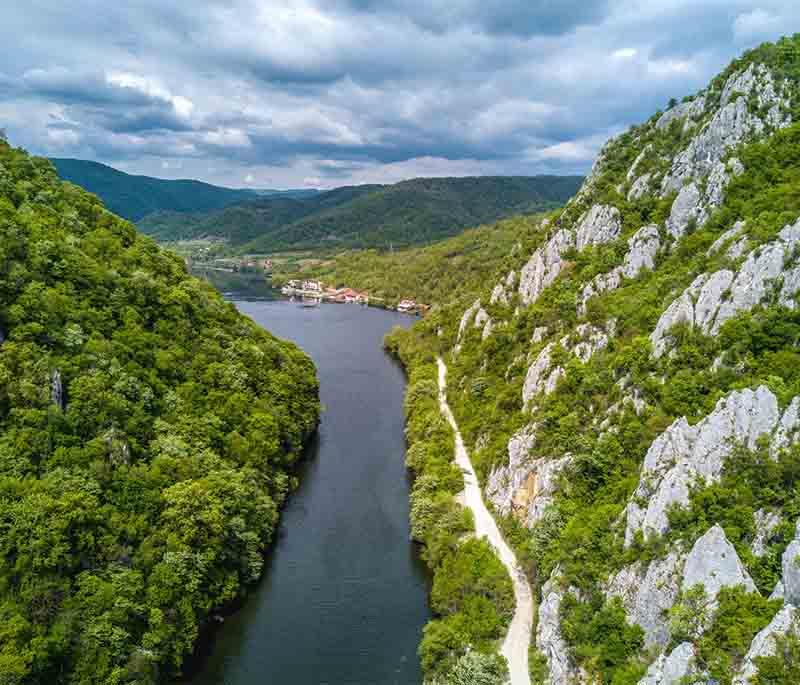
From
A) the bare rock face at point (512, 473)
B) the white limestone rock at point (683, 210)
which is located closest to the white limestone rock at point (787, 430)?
the bare rock face at point (512, 473)

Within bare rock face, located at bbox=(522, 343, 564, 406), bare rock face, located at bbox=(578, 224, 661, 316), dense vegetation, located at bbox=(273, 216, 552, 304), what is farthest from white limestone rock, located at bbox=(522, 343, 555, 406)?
dense vegetation, located at bbox=(273, 216, 552, 304)

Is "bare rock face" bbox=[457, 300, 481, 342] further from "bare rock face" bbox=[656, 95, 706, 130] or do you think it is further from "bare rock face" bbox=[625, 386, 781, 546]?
"bare rock face" bbox=[625, 386, 781, 546]

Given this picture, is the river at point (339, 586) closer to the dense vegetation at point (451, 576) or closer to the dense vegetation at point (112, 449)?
the dense vegetation at point (112, 449)

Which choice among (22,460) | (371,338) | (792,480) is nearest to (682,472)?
(792,480)

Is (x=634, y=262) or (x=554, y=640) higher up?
(x=634, y=262)

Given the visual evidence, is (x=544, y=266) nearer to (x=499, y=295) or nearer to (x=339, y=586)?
(x=499, y=295)

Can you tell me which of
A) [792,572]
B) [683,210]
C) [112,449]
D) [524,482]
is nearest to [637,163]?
[683,210]

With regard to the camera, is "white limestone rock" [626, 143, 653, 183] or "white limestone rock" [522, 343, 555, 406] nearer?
"white limestone rock" [522, 343, 555, 406]
